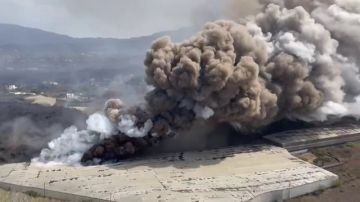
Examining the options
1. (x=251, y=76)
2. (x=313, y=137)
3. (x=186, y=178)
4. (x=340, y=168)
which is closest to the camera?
(x=186, y=178)

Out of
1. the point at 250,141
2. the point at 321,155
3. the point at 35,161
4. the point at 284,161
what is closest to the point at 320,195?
the point at 284,161

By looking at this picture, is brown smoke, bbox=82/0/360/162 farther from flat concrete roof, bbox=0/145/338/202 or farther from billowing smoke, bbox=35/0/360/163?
flat concrete roof, bbox=0/145/338/202

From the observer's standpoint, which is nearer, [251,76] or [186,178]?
[186,178]

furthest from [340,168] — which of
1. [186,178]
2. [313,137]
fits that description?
[186,178]

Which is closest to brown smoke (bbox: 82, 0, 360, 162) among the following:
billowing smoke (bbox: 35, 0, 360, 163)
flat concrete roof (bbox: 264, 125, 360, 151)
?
→ billowing smoke (bbox: 35, 0, 360, 163)

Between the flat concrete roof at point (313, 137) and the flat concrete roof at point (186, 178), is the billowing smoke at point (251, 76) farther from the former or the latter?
the flat concrete roof at point (186, 178)

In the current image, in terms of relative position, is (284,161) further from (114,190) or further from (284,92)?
(114,190)

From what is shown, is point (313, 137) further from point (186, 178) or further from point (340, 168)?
point (186, 178)
